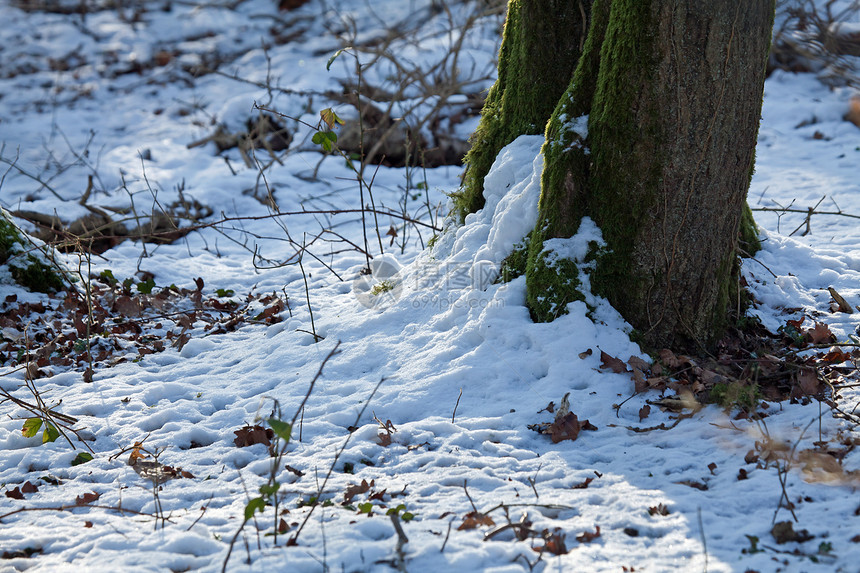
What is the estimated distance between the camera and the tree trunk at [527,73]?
13.9 feet

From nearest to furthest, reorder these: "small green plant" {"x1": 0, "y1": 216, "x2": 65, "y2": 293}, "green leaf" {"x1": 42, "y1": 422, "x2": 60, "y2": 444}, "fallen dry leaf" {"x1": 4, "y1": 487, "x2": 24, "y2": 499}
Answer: "fallen dry leaf" {"x1": 4, "y1": 487, "x2": 24, "y2": 499}, "green leaf" {"x1": 42, "y1": 422, "x2": 60, "y2": 444}, "small green plant" {"x1": 0, "y1": 216, "x2": 65, "y2": 293}

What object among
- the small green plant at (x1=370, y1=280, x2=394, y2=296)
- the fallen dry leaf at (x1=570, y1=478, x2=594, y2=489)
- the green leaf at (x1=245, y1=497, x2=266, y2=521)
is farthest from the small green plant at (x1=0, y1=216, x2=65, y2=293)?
the fallen dry leaf at (x1=570, y1=478, x2=594, y2=489)

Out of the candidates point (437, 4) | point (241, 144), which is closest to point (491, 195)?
point (241, 144)

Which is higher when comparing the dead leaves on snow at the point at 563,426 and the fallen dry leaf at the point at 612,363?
the fallen dry leaf at the point at 612,363

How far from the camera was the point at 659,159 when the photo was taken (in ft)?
11.5

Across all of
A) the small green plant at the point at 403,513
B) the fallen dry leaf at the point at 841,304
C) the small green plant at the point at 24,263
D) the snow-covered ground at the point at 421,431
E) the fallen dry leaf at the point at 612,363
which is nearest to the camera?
the snow-covered ground at the point at 421,431

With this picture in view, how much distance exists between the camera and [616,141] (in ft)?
Result: 11.8

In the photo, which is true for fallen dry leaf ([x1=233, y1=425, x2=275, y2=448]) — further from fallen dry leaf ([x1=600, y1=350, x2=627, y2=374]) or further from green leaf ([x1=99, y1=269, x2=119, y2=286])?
green leaf ([x1=99, y1=269, x2=119, y2=286])

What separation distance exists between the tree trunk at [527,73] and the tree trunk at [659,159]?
49 centimetres

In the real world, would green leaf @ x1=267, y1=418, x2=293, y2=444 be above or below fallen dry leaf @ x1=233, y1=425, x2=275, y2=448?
above

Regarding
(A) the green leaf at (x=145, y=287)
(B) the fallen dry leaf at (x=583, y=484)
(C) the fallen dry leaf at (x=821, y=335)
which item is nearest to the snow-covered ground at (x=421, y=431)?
(B) the fallen dry leaf at (x=583, y=484)

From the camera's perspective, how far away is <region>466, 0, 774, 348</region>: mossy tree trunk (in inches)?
133

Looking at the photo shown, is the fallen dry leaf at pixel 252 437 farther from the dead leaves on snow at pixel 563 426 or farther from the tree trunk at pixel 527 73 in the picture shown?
the tree trunk at pixel 527 73

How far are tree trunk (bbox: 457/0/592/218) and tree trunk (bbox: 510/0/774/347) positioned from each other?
489 mm
